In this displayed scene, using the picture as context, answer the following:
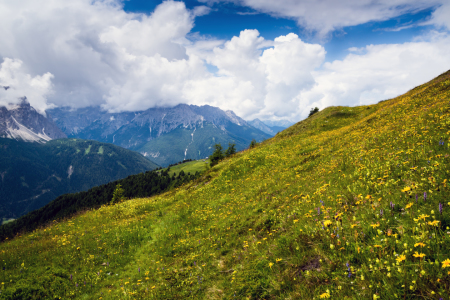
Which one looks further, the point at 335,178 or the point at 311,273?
the point at 335,178

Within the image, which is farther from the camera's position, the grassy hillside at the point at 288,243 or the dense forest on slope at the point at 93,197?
the dense forest on slope at the point at 93,197

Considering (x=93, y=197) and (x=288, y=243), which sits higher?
(x=288, y=243)

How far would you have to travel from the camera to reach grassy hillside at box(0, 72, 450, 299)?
3.63 meters

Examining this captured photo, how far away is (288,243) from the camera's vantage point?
6000 millimetres

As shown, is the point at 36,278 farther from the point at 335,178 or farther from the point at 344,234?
the point at 335,178

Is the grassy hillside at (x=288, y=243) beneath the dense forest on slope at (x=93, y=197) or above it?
above

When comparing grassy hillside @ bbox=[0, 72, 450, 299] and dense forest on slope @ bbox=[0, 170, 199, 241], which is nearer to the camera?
grassy hillside @ bbox=[0, 72, 450, 299]

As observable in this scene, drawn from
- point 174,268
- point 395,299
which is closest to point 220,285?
point 174,268

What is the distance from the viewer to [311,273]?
453 cm

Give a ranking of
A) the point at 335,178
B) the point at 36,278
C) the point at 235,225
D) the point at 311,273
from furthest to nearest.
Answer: the point at 235,225
the point at 335,178
the point at 36,278
the point at 311,273

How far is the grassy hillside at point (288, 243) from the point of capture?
3.63m

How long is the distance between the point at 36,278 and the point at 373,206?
40.6 ft

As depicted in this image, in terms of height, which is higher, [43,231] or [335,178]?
[335,178]

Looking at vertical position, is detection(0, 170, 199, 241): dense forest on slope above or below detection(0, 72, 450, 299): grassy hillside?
below
